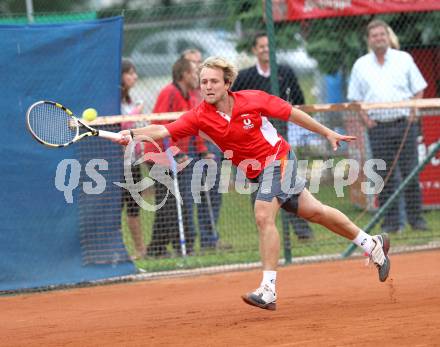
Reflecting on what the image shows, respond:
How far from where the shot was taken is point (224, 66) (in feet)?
22.4

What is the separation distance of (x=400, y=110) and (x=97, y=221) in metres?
3.35

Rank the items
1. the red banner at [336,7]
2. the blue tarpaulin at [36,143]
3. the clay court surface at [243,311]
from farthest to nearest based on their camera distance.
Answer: the red banner at [336,7]
the blue tarpaulin at [36,143]
the clay court surface at [243,311]

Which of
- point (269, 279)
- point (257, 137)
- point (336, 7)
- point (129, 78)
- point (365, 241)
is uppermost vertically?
point (336, 7)

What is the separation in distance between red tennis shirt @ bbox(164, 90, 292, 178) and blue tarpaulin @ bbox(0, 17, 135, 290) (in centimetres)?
209

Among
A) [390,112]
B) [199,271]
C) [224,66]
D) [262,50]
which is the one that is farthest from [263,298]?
[262,50]

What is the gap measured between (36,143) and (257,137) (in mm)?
2658

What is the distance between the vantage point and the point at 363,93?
395 inches

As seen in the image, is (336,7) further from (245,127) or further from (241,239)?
(245,127)

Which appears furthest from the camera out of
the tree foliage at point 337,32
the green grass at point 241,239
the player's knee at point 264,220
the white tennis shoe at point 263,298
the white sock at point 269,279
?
the tree foliage at point 337,32

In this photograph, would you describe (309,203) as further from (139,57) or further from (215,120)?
(139,57)

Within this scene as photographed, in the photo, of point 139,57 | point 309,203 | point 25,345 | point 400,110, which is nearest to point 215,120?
point 309,203

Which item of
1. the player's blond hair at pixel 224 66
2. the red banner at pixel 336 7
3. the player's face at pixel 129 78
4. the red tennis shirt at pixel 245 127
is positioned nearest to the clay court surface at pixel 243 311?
the red tennis shirt at pixel 245 127

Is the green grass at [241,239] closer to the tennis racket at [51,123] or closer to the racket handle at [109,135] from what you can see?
the tennis racket at [51,123]

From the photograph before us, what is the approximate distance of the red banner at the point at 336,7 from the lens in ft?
33.3
